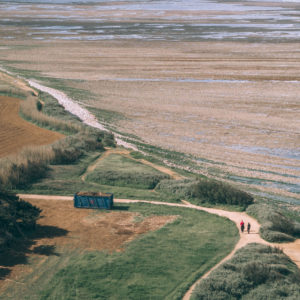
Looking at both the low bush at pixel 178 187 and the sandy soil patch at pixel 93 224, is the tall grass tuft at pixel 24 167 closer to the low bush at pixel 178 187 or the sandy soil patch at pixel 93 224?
the sandy soil patch at pixel 93 224

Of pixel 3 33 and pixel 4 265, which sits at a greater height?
pixel 3 33

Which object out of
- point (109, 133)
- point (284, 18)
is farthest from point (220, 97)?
point (284, 18)

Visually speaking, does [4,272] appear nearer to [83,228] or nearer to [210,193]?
[83,228]

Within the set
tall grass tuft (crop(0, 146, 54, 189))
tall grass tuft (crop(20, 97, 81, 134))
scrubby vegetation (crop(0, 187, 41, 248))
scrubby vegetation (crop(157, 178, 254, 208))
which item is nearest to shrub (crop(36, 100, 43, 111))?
tall grass tuft (crop(20, 97, 81, 134))

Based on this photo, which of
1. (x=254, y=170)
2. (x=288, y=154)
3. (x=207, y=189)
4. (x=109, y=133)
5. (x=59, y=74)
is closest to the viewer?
(x=207, y=189)

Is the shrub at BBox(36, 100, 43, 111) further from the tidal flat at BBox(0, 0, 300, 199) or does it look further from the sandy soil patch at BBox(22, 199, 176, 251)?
the sandy soil patch at BBox(22, 199, 176, 251)

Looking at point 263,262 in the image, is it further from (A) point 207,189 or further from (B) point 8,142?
(B) point 8,142

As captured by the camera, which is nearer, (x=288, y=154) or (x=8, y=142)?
(x=288, y=154)
